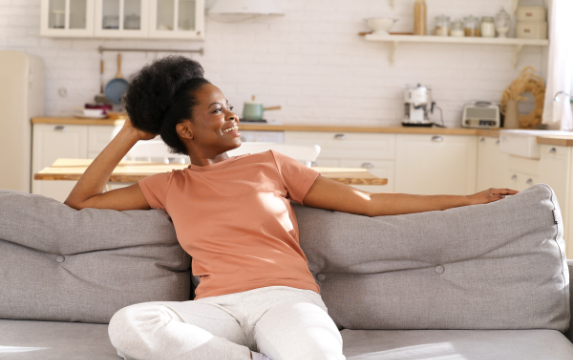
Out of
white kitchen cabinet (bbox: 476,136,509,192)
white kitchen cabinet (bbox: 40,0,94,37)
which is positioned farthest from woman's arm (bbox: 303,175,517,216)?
white kitchen cabinet (bbox: 40,0,94,37)

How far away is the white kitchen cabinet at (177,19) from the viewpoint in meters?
4.99

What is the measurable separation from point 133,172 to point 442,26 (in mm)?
3561

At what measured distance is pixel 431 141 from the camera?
15.7 feet

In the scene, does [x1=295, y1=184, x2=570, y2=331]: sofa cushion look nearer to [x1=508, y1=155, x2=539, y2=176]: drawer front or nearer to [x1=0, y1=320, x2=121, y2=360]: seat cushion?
[x1=0, y1=320, x2=121, y2=360]: seat cushion

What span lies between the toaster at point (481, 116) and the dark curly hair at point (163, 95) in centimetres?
383

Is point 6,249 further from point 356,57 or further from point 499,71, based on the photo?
point 499,71

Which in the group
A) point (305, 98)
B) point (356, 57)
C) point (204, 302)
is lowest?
point (204, 302)

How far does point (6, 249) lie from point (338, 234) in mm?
955

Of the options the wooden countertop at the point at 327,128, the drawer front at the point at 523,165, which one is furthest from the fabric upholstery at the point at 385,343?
the wooden countertop at the point at 327,128

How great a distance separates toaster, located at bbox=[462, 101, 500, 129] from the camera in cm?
511

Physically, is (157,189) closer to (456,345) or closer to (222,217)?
(222,217)

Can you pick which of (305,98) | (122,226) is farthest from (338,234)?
(305,98)

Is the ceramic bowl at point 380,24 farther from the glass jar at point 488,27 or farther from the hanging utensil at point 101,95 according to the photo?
the hanging utensil at point 101,95

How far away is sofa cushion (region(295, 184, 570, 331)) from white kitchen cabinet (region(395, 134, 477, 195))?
315 cm
